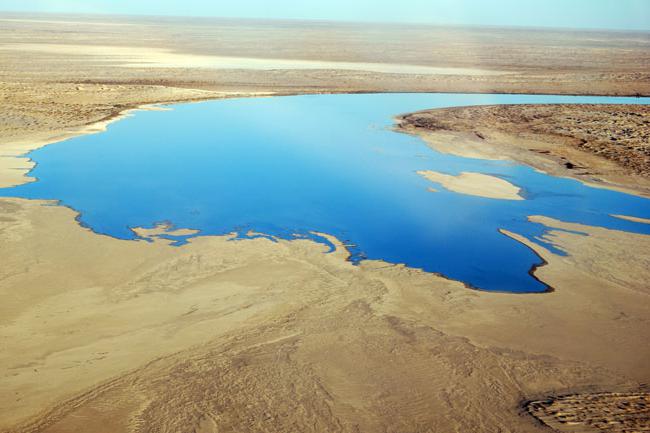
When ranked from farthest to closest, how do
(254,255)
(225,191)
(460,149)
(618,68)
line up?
(618,68) < (460,149) < (225,191) < (254,255)

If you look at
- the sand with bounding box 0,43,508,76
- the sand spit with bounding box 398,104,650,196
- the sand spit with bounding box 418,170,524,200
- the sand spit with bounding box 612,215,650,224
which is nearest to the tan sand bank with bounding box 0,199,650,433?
the sand spit with bounding box 612,215,650,224

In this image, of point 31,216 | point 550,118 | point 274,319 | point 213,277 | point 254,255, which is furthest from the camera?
point 550,118

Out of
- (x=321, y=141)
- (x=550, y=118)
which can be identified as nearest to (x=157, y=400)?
(x=321, y=141)

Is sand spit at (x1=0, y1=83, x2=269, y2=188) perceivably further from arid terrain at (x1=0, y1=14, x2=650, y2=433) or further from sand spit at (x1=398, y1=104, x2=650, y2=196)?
sand spit at (x1=398, y1=104, x2=650, y2=196)

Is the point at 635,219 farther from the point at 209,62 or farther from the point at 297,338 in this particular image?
the point at 209,62

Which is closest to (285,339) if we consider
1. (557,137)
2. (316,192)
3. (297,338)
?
(297,338)

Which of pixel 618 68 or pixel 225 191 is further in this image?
pixel 618 68

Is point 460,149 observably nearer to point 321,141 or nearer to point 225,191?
point 321,141
